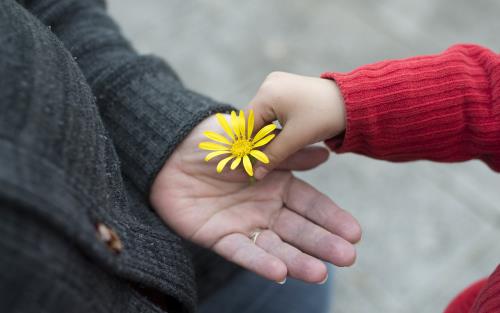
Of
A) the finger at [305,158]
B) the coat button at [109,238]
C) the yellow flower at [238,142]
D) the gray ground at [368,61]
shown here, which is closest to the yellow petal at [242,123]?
the yellow flower at [238,142]

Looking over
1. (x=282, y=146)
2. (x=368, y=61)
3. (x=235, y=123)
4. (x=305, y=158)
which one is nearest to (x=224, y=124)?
(x=235, y=123)

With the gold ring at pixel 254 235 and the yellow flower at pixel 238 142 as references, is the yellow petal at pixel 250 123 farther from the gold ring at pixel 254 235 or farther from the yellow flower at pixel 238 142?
the gold ring at pixel 254 235

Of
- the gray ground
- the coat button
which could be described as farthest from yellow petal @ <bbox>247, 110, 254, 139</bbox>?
the gray ground

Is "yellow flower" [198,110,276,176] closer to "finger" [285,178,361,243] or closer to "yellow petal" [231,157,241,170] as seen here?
"yellow petal" [231,157,241,170]

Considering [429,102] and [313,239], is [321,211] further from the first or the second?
[429,102]

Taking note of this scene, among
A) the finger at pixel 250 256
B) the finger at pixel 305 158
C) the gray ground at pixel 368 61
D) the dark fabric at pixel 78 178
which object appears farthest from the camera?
the gray ground at pixel 368 61

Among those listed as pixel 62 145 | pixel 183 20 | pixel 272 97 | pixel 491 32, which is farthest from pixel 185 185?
pixel 491 32
